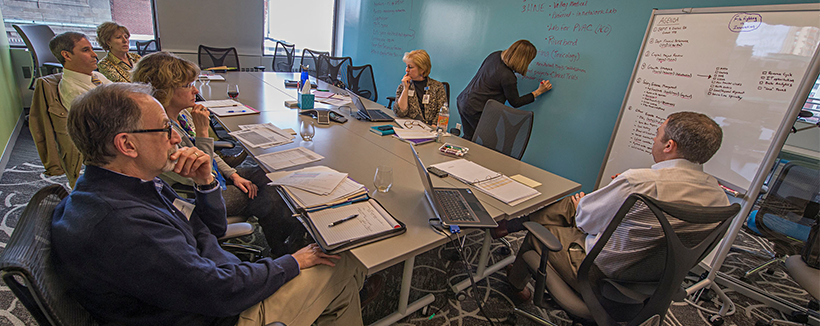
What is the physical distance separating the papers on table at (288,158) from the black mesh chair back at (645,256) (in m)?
1.38

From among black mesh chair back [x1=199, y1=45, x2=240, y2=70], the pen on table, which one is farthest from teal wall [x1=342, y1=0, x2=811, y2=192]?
black mesh chair back [x1=199, y1=45, x2=240, y2=70]

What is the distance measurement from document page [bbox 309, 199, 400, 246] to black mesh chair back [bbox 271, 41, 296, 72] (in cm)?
531

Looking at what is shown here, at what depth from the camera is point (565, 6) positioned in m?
3.12

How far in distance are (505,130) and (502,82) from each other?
36.0 inches

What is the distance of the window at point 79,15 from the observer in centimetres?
443

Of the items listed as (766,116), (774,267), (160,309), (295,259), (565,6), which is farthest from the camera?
(565,6)

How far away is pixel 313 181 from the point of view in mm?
1512

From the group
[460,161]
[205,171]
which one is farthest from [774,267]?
[205,171]

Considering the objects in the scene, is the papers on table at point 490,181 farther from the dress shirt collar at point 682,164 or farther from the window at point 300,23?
the window at point 300,23

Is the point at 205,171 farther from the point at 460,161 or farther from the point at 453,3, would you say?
the point at 453,3

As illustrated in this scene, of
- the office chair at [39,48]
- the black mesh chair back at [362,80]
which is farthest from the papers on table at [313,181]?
the office chair at [39,48]

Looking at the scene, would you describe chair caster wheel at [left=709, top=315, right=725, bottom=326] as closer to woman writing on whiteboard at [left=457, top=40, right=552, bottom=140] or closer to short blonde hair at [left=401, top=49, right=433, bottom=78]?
woman writing on whiteboard at [left=457, top=40, right=552, bottom=140]

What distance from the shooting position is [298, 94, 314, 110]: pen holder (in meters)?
2.83

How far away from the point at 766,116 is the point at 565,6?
1.76 m
